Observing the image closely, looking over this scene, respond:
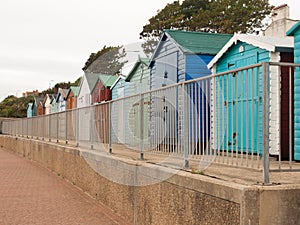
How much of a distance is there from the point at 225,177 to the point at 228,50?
625 cm

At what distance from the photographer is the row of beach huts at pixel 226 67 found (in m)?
5.32

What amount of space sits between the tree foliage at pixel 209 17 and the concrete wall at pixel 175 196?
71.0ft

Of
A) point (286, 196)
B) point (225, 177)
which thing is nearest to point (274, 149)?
point (225, 177)

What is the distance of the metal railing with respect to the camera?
4.38 m

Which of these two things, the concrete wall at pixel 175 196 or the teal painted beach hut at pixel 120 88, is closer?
the concrete wall at pixel 175 196

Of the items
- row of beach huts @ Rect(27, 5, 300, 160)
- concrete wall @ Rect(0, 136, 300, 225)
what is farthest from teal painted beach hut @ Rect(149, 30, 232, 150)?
concrete wall @ Rect(0, 136, 300, 225)

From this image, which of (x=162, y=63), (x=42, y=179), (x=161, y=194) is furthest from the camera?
(x=162, y=63)

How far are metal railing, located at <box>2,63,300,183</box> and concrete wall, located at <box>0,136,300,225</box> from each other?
0.98 feet

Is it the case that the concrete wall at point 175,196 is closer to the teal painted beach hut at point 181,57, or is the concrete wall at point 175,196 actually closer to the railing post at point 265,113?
the railing post at point 265,113

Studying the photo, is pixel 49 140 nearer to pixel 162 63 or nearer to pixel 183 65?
pixel 162 63

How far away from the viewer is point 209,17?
3412cm

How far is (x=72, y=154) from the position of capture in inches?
447

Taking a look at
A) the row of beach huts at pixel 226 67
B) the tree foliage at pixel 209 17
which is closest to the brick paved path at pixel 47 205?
the row of beach huts at pixel 226 67

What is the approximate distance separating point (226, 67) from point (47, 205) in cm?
516
